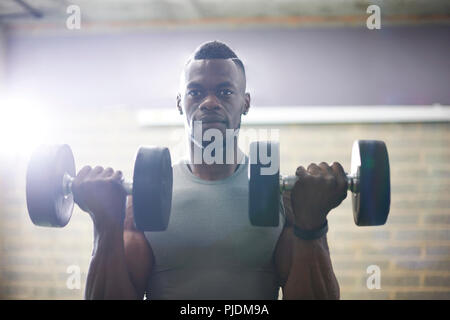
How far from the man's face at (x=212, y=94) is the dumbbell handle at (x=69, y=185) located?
0.22m

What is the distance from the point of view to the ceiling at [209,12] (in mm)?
1916

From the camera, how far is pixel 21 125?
2123 millimetres

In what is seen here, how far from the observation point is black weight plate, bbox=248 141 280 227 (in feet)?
2.62

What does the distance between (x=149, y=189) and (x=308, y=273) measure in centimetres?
41

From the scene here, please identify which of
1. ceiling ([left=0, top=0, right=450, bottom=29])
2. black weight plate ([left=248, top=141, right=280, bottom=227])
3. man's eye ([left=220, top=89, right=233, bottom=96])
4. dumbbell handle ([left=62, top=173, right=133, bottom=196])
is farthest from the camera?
ceiling ([left=0, top=0, right=450, bottom=29])

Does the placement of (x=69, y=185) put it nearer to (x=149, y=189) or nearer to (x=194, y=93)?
(x=149, y=189)

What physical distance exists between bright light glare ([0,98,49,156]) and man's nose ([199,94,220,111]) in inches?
55.0

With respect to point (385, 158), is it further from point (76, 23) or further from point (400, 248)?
point (76, 23)

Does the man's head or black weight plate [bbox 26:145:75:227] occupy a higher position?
the man's head

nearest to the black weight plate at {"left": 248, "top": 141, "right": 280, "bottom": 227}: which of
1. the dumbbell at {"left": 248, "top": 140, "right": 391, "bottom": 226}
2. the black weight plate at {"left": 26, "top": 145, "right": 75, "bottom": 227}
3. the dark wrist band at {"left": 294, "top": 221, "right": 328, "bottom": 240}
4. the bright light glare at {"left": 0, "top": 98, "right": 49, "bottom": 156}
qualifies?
the dumbbell at {"left": 248, "top": 140, "right": 391, "bottom": 226}

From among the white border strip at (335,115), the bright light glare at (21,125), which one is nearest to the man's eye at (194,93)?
the white border strip at (335,115)

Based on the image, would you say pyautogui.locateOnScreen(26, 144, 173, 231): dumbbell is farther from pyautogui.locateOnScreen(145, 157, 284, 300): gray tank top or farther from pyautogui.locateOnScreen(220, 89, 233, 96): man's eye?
pyautogui.locateOnScreen(220, 89, 233, 96): man's eye

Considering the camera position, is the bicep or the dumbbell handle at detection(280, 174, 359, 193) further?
the bicep

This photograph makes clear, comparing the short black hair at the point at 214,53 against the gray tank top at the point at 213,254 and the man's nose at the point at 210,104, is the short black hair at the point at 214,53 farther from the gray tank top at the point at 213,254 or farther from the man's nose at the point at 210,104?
the gray tank top at the point at 213,254
